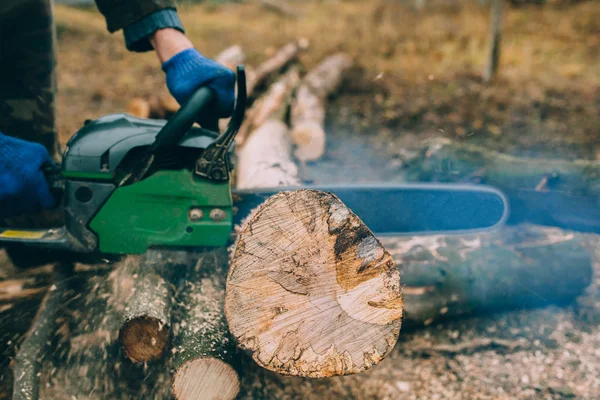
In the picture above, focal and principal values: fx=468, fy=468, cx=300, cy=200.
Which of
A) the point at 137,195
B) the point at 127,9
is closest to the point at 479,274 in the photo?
the point at 137,195

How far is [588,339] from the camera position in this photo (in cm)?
201

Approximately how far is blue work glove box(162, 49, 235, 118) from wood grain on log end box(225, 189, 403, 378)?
57cm

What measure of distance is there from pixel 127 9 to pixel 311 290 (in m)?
1.35

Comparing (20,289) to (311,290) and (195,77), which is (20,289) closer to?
(195,77)

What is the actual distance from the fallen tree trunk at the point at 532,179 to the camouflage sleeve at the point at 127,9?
1.68 metres

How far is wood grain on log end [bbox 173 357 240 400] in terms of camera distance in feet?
4.72

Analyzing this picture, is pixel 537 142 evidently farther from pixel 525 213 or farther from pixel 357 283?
pixel 357 283

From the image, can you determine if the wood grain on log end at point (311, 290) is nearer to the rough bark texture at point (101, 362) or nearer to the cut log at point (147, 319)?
the cut log at point (147, 319)

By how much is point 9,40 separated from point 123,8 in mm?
926

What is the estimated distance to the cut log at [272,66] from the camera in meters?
4.64

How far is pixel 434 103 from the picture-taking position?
520cm

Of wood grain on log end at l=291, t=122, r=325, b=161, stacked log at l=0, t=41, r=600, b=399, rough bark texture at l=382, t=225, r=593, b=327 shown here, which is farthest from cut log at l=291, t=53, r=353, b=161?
rough bark texture at l=382, t=225, r=593, b=327

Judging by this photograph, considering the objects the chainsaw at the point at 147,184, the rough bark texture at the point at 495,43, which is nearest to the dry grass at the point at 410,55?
the rough bark texture at the point at 495,43

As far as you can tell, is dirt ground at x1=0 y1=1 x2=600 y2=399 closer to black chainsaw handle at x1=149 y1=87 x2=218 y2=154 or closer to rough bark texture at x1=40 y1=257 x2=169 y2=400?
rough bark texture at x1=40 y1=257 x2=169 y2=400
